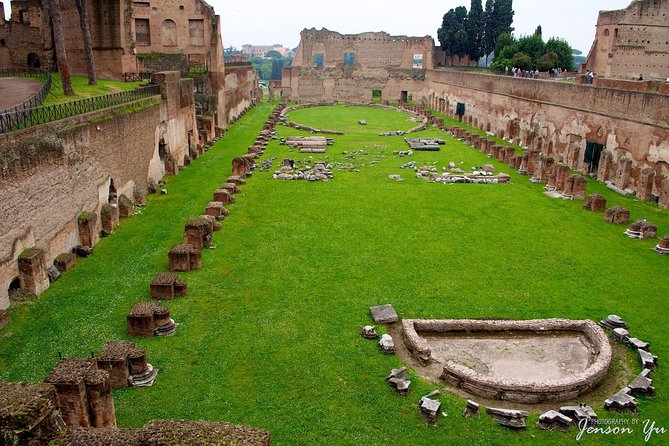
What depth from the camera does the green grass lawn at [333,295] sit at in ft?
22.4

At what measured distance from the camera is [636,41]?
32156mm

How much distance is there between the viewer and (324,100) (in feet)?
156

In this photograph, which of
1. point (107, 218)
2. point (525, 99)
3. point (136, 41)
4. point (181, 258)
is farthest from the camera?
point (136, 41)

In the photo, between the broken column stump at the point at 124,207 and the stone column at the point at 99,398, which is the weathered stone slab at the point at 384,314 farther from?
the broken column stump at the point at 124,207

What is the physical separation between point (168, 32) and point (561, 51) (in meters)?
27.9

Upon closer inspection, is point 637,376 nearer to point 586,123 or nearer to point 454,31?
point 586,123

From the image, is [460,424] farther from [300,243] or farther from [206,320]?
[300,243]

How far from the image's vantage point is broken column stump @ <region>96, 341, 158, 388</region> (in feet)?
23.6

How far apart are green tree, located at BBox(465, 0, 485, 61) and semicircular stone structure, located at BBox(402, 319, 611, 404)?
47.5 metres

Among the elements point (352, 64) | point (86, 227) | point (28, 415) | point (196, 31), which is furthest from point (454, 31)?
point (28, 415)

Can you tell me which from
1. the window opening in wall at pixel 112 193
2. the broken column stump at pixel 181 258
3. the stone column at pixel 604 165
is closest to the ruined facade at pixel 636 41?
the stone column at pixel 604 165

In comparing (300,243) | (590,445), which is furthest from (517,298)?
(300,243)

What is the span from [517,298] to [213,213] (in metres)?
7.57

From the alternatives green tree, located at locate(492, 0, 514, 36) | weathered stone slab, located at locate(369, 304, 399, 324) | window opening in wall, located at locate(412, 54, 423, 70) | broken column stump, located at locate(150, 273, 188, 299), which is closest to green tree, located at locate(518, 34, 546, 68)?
green tree, located at locate(492, 0, 514, 36)
